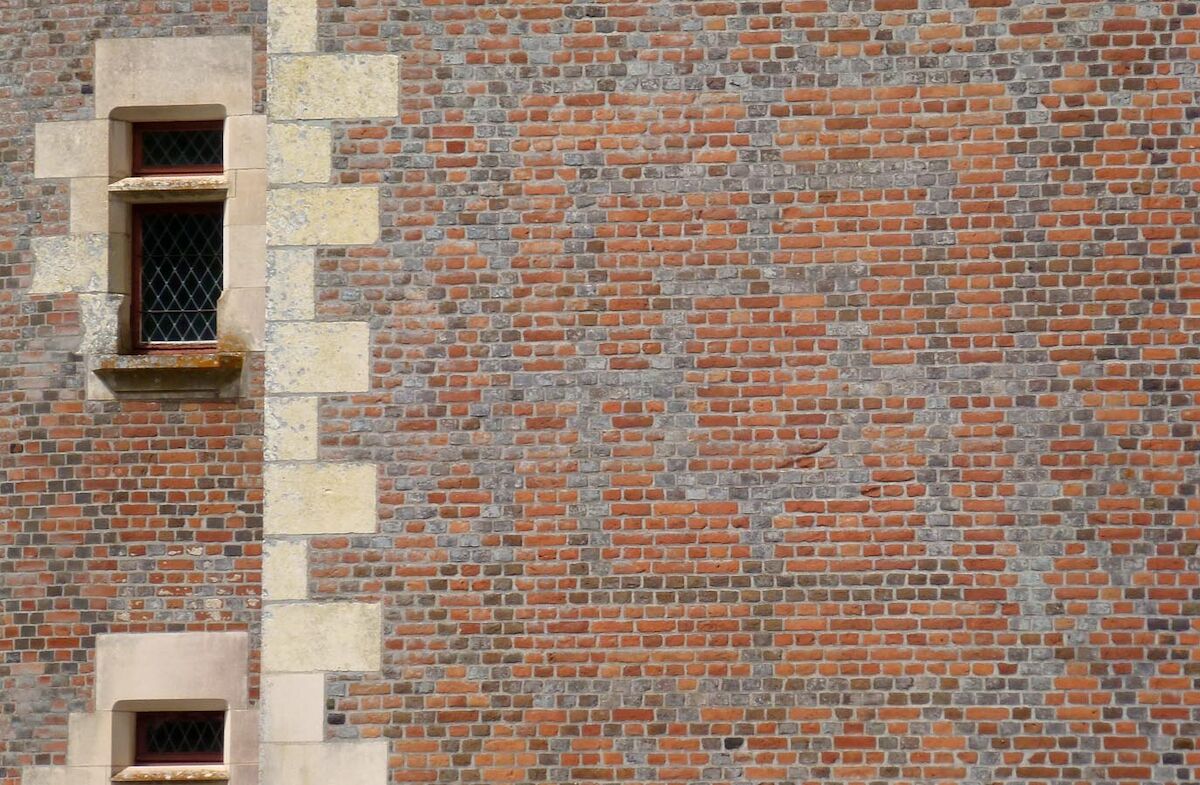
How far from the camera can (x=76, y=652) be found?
24.3 feet

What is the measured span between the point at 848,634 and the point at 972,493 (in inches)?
34.1

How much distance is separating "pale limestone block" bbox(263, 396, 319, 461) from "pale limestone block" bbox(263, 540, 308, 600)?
0.41m

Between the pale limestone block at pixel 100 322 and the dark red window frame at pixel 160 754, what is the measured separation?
1.98 meters

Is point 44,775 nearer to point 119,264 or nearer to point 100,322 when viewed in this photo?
point 100,322

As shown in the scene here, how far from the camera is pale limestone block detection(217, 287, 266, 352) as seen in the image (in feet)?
24.5

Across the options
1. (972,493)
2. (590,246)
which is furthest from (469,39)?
(972,493)

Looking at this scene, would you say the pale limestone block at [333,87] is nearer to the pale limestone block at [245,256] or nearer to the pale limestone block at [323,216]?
the pale limestone block at [323,216]

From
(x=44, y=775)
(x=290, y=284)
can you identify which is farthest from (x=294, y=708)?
(x=290, y=284)

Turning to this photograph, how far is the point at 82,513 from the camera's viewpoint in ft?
24.5

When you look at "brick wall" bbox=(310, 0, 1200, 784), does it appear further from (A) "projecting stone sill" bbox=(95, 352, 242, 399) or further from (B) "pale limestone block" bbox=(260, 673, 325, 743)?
(A) "projecting stone sill" bbox=(95, 352, 242, 399)

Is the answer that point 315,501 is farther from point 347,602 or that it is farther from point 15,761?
point 15,761

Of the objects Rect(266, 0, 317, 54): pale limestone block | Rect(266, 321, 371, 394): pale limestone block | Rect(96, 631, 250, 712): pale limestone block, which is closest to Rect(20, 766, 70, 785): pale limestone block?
Rect(96, 631, 250, 712): pale limestone block

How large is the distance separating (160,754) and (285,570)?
171 centimetres

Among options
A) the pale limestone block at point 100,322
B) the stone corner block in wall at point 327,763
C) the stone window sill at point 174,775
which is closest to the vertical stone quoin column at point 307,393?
the stone corner block in wall at point 327,763
